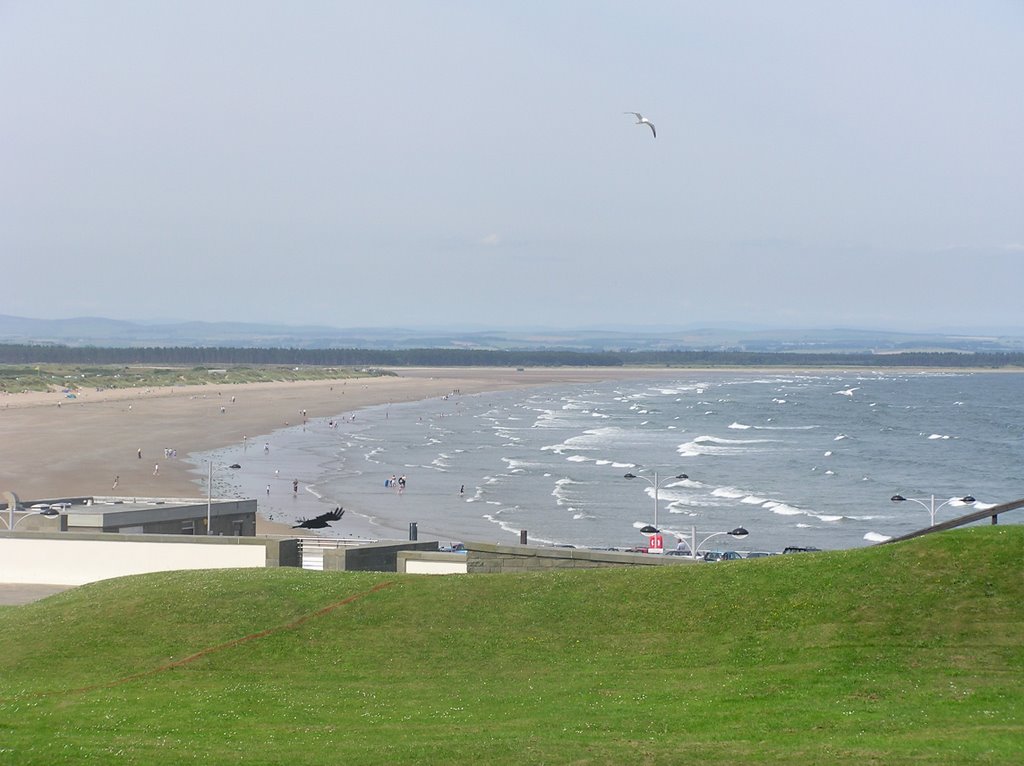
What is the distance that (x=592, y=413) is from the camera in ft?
457

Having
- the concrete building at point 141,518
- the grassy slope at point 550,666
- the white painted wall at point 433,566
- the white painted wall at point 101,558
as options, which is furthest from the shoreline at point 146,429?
the grassy slope at point 550,666

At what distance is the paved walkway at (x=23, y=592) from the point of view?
24.4m

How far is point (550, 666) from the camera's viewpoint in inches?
608

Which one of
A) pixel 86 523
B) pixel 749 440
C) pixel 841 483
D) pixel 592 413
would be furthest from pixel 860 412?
pixel 86 523

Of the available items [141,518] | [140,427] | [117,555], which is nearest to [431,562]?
[117,555]

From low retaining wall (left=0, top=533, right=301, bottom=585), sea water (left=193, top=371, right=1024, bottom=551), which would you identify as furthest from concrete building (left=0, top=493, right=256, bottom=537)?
sea water (left=193, top=371, right=1024, bottom=551)

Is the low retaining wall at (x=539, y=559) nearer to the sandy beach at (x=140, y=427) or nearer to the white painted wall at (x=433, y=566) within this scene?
the white painted wall at (x=433, y=566)

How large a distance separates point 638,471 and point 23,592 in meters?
55.9

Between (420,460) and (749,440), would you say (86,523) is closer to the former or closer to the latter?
(420,460)

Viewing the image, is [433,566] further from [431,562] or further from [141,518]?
[141,518]

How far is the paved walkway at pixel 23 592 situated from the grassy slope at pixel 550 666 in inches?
206

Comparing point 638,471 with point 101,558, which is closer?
point 101,558

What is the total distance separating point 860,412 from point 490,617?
136 meters

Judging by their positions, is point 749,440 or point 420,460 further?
point 749,440
